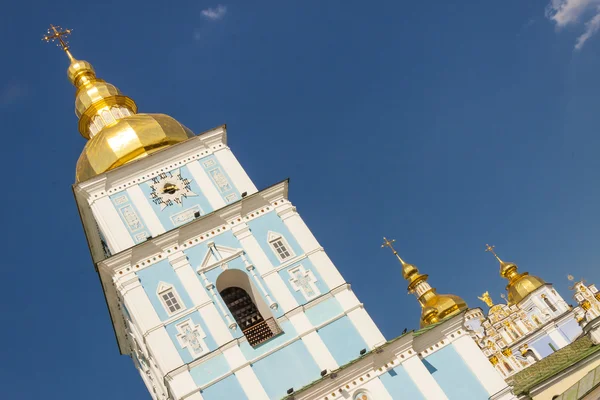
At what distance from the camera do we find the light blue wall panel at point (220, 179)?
1727 centimetres

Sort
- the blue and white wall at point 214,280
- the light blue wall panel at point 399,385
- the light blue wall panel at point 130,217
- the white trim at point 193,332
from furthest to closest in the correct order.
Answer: the light blue wall panel at point 130,217
the white trim at point 193,332
the blue and white wall at point 214,280
the light blue wall panel at point 399,385

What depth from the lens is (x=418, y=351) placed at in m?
15.2

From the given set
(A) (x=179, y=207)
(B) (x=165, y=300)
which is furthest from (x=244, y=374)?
(A) (x=179, y=207)

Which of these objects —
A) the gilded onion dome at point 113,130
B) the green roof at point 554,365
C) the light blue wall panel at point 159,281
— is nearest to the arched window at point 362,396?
the light blue wall panel at point 159,281

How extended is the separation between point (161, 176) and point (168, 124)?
190 centimetres

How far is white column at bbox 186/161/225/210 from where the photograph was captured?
17109mm

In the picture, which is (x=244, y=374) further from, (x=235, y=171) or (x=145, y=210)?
(x=235, y=171)

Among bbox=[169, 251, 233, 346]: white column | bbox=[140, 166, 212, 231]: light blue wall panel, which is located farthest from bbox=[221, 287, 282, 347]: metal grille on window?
bbox=[140, 166, 212, 231]: light blue wall panel

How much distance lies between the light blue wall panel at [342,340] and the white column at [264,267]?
2.89 feet

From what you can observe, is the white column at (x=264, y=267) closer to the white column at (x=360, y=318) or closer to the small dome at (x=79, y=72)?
the white column at (x=360, y=318)

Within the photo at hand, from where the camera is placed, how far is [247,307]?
16469 mm

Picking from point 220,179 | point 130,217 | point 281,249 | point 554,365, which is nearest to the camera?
point 281,249

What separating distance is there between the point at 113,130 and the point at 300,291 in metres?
6.55

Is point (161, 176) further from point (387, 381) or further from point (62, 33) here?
Result: point (62, 33)
